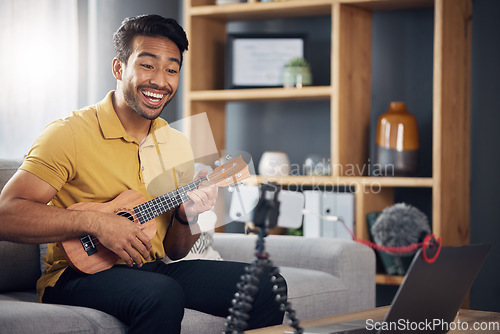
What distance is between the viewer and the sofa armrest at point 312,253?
7.63ft

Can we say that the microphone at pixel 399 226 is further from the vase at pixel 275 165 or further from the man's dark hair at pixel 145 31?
the man's dark hair at pixel 145 31

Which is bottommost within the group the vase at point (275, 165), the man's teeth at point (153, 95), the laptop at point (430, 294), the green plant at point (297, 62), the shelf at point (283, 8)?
the laptop at point (430, 294)

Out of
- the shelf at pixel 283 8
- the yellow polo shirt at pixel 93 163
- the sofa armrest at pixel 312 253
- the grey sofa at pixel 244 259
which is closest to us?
the grey sofa at pixel 244 259

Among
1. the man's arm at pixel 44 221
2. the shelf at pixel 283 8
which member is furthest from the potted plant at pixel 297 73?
the man's arm at pixel 44 221

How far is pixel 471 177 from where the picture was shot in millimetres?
3154

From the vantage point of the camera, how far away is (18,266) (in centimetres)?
194

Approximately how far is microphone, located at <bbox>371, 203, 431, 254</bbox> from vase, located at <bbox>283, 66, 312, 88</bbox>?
74cm

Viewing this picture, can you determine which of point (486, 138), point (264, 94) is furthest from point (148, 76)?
point (486, 138)

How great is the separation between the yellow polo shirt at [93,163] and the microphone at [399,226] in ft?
3.94

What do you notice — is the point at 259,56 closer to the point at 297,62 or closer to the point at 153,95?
the point at 297,62

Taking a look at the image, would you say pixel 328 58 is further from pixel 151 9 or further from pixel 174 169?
pixel 174 169

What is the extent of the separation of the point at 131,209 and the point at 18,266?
0.44 m

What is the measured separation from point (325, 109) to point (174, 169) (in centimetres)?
168

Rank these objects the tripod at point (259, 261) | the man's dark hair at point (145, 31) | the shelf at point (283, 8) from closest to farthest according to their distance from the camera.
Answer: the tripod at point (259, 261)
the man's dark hair at point (145, 31)
the shelf at point (283, 8)
